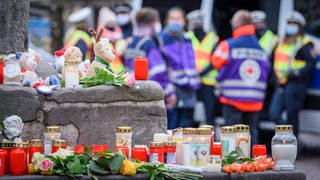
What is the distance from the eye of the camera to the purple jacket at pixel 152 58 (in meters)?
12.5

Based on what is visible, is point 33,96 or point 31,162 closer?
point 31,162

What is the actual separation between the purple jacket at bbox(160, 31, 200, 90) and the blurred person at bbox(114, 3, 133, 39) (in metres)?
1.35

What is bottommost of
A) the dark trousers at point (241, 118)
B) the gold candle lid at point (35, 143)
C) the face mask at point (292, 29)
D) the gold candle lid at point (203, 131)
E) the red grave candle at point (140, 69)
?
the gold candle lid at point (35, 143)

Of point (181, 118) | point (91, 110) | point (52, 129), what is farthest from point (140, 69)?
point (181, 118)

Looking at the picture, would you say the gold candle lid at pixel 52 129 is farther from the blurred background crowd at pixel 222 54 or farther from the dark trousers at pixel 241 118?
the dark trousers at pixel 241 118

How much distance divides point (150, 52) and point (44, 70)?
4.72 metres

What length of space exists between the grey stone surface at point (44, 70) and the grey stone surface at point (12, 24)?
0.25 meters

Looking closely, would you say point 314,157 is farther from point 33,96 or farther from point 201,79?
point 33,96

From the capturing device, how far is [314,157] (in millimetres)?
14031

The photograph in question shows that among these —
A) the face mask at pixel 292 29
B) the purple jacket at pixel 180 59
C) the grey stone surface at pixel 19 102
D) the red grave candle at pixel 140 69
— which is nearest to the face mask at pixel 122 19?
the purple jacket at pixel 180 59

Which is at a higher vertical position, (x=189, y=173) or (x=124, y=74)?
(x=124, y=74)

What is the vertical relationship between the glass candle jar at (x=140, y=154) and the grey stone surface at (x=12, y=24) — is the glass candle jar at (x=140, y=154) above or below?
below

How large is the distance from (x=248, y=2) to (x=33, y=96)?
8.46 m

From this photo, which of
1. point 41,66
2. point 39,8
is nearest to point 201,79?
point 41,66
